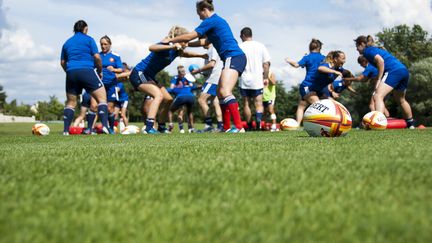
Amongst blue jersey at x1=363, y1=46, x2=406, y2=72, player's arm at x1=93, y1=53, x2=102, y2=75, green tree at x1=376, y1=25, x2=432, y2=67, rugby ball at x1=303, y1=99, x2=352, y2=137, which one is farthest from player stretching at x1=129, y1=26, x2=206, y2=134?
green tree at x1=376, y1=25, x2=432, y2=67

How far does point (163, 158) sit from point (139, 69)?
667 cm

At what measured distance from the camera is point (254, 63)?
12.5 m

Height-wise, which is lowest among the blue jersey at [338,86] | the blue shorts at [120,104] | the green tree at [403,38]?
the blue shorts at [120,104]


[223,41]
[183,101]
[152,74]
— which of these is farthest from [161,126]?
[223,41]

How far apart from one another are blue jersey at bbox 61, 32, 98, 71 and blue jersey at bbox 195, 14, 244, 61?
2.53 metres

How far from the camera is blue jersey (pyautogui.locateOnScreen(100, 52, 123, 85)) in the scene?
1296 centimetres

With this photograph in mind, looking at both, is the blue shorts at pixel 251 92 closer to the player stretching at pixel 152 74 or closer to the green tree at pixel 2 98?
the player stretching at pixel 152 74

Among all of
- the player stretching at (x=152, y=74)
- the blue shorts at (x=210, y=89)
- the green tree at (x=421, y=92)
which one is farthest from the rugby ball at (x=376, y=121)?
the green tree at (x=421, y=92)

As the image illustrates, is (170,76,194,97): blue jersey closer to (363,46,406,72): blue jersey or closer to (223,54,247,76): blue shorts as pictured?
(363,46,406,72): blue jersey

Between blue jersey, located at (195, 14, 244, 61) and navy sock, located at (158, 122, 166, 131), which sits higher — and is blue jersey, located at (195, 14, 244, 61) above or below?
above

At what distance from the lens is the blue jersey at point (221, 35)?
866cm

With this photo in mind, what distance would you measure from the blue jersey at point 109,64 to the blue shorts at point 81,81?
3168mm

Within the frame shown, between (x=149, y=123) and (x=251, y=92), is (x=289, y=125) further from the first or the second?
(x=149, y=123)

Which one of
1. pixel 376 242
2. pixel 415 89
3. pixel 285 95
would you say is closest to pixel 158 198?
pixel 376 242
